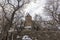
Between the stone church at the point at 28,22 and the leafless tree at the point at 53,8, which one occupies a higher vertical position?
the leafless tree at the point at 53,8

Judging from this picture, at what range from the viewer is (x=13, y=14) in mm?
2529

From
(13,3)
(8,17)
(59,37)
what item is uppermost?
(13,3)

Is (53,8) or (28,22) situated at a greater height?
(53,8)

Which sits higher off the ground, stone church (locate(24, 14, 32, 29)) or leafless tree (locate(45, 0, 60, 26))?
leafless tree (locate(45, 0, 60, 26))

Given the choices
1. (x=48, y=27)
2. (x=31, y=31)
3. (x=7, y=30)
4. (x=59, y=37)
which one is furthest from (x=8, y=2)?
(x=59, y=37)

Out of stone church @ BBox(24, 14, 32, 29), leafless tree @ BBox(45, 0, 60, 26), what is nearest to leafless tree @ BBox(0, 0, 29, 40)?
stone church @ BBox(24, 14, 32, 29)

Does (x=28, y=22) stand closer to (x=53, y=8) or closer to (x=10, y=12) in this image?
(x=10, y=12)

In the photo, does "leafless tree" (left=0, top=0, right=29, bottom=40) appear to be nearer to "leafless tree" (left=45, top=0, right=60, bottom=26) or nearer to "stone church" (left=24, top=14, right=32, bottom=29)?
"stone church" (left=24, top=14, right=32, bottom=29)

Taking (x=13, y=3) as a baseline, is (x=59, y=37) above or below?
below

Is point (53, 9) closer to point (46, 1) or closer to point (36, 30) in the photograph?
point (46, 1)

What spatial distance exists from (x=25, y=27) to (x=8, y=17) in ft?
1.17

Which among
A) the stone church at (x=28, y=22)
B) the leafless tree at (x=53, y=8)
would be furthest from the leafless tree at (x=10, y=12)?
the leafless tree at (x=53, y=8)

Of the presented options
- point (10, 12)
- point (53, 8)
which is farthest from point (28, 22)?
point (53, 8)

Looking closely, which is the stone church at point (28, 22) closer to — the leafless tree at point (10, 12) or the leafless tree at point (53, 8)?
the leafless tree at point (10, 12)
